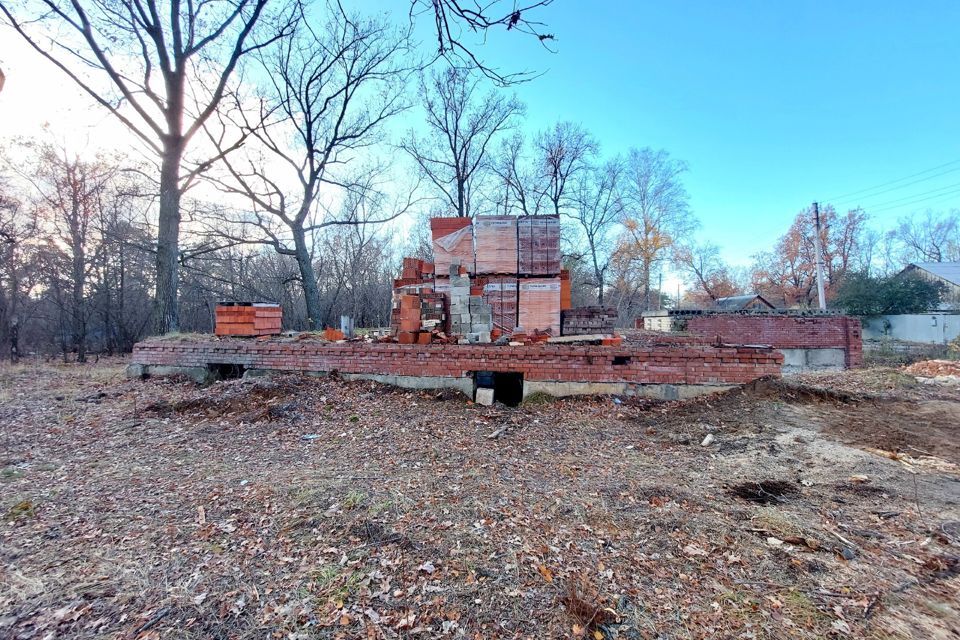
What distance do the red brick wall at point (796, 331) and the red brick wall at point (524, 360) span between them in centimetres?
1053

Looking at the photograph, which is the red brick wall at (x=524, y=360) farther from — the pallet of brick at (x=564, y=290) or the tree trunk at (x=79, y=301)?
the tree trunk at (x=79, y=301)

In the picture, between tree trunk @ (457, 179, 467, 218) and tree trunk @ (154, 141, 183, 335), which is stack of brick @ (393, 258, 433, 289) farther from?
tree trunk @ (457, 179, 467, 218)

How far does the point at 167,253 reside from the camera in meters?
9.23

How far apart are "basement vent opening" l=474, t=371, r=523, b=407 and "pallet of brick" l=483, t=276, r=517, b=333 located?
6.29 feet

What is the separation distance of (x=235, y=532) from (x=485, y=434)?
2.58 m

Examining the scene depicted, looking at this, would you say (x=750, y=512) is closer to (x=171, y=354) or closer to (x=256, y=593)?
(x=256, y=593)

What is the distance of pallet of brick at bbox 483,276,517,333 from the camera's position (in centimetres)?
792

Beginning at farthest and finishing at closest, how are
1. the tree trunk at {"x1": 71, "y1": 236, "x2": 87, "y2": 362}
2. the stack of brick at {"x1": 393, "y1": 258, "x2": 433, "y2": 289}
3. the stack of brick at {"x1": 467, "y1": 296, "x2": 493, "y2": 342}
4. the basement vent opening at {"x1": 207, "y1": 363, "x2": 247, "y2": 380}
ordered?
the tree trunk at {"x1": 71, "y1": 236, "x2": 87, "y2": 362} < the stack of brick at {"x1": 393, "y1": 258, "x2": 433, "y2": 289} < the stack of brick at {"x1": 467, "y1": 296, "x2": 493, "y2": 342} < the basement vent opening at {"x1": 207, "y1": 363, "x2": 247, "y2": 380}

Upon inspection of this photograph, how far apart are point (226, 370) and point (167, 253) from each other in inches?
169

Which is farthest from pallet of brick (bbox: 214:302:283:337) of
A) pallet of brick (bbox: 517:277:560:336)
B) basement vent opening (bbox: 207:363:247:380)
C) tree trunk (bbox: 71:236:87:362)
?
tree trunk (bbox: 71:236:87:362)

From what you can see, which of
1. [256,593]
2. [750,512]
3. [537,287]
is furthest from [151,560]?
[537,287]

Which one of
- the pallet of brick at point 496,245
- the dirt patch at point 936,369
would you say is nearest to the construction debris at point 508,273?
the pallet of brick at point 496,245

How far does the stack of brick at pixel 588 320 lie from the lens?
7.44 m

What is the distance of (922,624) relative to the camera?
172cm
